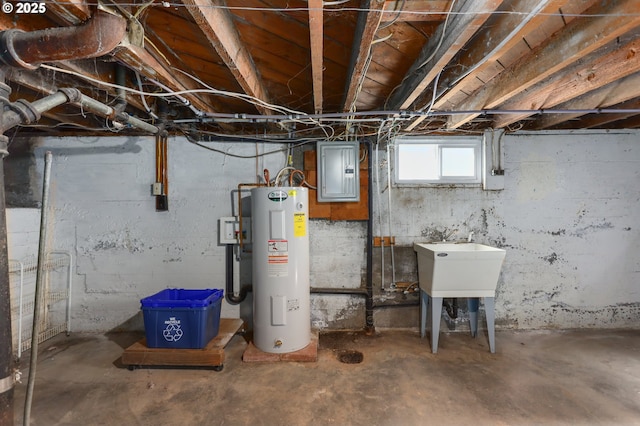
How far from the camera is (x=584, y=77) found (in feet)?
6.18

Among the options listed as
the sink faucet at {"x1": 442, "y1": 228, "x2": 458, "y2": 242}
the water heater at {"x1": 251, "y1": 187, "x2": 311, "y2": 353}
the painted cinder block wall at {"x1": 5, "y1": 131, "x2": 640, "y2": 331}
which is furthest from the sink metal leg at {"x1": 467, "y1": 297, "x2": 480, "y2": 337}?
the water heater at {"x1": 251, "y1": 187, "x2": 311, "y2": 353}

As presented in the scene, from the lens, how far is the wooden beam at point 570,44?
4.22 ft

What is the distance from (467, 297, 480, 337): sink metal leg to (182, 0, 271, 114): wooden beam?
8.37ft

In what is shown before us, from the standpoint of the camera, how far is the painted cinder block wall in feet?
10.0

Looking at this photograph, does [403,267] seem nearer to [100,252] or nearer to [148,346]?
[148,346]

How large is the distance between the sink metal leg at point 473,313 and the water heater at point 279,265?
158 cm

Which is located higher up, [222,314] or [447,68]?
[447,68]

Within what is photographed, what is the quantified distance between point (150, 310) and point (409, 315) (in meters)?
2.34

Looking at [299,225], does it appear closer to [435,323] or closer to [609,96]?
[435,323]

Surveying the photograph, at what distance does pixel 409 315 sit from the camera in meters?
3.09

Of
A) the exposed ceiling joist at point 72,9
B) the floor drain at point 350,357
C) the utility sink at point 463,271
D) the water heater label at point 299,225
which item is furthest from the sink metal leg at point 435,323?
the exposed ceiling joist at point 72,9

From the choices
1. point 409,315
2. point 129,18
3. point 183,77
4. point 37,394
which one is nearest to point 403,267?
point 409,315

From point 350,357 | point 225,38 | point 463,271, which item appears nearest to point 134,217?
point 225,38

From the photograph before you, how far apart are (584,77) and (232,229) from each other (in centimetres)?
288
